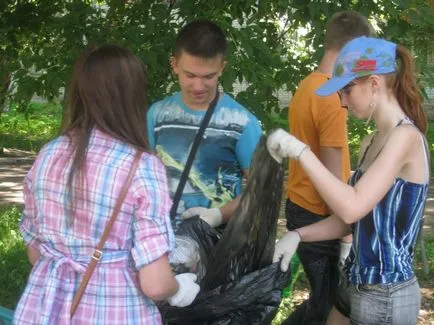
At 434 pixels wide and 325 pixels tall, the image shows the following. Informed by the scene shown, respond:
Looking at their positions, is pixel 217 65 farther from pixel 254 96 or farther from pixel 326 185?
pixel 254 96

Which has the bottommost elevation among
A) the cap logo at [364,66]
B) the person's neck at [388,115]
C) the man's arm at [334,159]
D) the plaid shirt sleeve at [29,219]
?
the plaid shirt sleeve at [29,219]

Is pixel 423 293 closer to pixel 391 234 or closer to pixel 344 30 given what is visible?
pixel 344 30

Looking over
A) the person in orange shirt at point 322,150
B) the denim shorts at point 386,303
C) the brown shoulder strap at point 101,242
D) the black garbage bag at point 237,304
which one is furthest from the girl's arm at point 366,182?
the person in orange shirt at point 322,150

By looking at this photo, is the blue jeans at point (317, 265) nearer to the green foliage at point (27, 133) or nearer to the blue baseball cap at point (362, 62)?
the blue baseball cap at point (362, 62)

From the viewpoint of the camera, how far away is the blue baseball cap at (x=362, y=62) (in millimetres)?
2215

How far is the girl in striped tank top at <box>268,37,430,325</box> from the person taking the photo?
2.18 metres

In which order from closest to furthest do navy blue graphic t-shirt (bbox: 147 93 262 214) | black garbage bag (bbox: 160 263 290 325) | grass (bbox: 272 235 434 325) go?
1. black garbage bag (bbox: 160 263 290 325)
2. navy blue graphic t-shirt (bbox: 147 93 262 214)
3. grass (bbox: 272 235 434 325)

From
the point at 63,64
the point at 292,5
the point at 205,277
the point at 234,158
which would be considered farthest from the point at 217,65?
the point at 63,64

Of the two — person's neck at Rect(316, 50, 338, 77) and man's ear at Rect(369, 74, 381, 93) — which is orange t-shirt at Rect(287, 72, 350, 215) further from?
man's ear at Rect(369, 74, 381, 93)

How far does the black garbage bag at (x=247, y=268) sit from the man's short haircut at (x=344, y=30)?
36.3 inches

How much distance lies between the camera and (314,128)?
3.15 m

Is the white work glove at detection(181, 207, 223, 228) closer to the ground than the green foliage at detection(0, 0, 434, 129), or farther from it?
closer to the ground

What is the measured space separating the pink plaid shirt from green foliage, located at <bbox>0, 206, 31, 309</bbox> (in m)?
2.75

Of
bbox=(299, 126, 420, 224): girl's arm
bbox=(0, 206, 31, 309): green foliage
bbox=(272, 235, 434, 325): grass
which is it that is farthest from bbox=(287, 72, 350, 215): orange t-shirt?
bbox=(0, 206, 31, 309): green foliage
